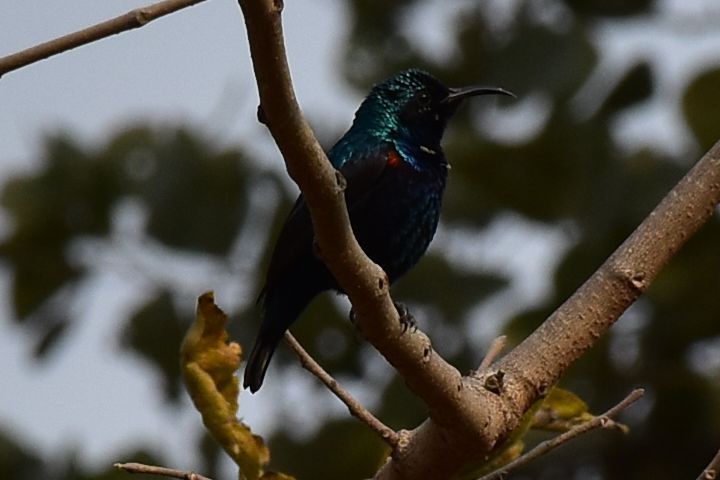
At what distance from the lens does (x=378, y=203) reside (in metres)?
3.72

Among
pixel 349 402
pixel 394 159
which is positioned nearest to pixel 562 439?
pixel 349 402

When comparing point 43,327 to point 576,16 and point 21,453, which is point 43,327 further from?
point 576,16

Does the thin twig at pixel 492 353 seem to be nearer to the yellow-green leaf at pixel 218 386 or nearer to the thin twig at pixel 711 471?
the yellow-green leaf at pixel 218 386

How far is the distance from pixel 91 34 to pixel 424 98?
2362mm

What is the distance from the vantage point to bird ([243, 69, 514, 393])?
11.6 feet

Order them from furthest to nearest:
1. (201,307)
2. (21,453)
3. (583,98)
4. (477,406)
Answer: (583,98) → (21,453) → (201,307) → (477,406)

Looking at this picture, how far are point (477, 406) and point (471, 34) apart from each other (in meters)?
3.69

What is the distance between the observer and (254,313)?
5.17 metres

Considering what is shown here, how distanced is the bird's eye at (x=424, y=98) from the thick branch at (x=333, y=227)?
171 centimetres

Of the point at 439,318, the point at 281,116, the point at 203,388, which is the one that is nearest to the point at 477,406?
the point at 203,388

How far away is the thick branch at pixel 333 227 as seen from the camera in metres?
1.92

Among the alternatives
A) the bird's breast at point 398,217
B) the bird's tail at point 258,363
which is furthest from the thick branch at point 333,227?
the bird's breast at point 398,217

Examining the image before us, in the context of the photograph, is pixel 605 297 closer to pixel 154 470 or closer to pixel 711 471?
pixel 711 471

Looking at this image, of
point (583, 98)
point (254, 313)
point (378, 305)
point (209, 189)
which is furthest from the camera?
point (583, 98)
